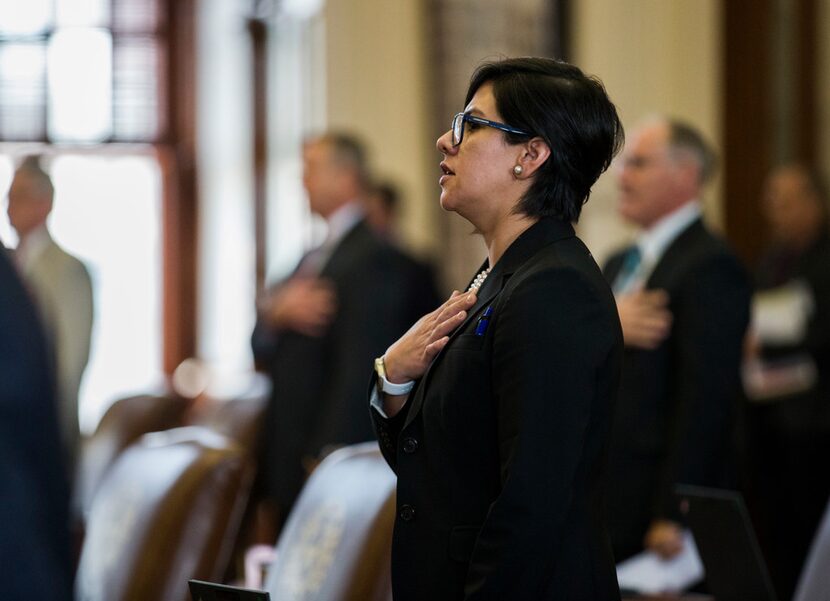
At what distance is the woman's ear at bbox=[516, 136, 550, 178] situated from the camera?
224cm

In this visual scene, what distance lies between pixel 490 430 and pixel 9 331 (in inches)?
32.6

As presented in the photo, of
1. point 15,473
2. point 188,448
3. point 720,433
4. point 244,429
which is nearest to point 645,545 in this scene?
point 720,433

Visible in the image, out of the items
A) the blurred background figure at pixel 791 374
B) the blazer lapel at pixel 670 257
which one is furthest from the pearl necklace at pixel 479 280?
the blurred background figure at pixel 791 374

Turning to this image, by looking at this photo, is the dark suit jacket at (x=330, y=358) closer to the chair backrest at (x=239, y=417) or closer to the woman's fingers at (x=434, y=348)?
the chair backrest at (x=239, y=417)

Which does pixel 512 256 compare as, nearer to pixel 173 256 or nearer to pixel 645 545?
pixel 645 545

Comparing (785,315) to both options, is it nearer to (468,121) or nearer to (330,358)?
(330,358)

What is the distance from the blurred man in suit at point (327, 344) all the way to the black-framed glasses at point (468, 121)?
2.76 meters

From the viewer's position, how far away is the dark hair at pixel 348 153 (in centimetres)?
558

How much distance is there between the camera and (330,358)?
529 cm

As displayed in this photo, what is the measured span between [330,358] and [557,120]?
10.3 ft

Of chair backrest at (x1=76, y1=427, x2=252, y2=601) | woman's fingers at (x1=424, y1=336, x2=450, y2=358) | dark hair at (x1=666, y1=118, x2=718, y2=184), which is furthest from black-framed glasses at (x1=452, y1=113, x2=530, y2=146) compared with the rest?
dark hair at (x1=666, y1=118, x2=718, y2=184)

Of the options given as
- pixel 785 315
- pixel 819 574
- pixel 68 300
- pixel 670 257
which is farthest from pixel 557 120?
pixel 785 315

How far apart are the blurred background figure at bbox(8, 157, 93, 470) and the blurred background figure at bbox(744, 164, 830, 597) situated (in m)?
2.57

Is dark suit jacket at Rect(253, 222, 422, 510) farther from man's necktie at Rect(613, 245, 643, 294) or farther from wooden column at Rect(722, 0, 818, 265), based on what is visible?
wooden column at Rect(722, 0, 818, 265)
